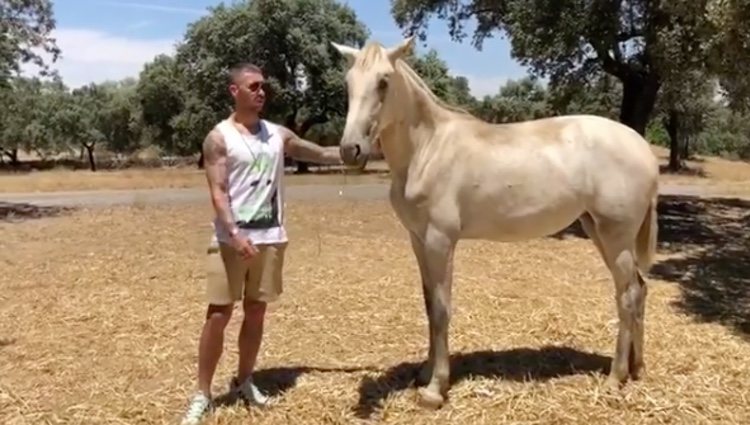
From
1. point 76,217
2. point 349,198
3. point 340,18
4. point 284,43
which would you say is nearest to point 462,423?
point 76,217

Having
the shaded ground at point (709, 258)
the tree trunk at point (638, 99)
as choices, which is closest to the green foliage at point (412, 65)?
the tree trunk at point (638, 99)

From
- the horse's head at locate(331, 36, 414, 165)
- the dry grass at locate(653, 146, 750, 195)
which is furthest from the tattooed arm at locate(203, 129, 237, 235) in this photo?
the dry grass at locate(653, 146, 750, 195)

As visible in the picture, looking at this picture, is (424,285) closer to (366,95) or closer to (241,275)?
(241,275)

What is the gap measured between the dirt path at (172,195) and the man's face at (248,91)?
40.2ft

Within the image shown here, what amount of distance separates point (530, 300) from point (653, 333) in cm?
125

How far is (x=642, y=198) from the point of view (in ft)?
12.8

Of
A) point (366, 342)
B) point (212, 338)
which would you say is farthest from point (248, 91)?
point (366, 342)

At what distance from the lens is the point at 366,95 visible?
3.44m

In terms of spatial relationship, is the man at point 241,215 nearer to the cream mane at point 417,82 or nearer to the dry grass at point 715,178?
the cream mane at point 417,82

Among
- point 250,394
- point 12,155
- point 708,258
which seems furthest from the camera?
point 12,155

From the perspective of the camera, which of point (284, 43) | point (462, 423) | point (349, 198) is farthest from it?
point (284, 43)

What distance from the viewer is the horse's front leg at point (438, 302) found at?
12.2ft

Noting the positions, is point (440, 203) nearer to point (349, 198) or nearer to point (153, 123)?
point (349, 198)

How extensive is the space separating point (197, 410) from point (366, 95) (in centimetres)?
186
